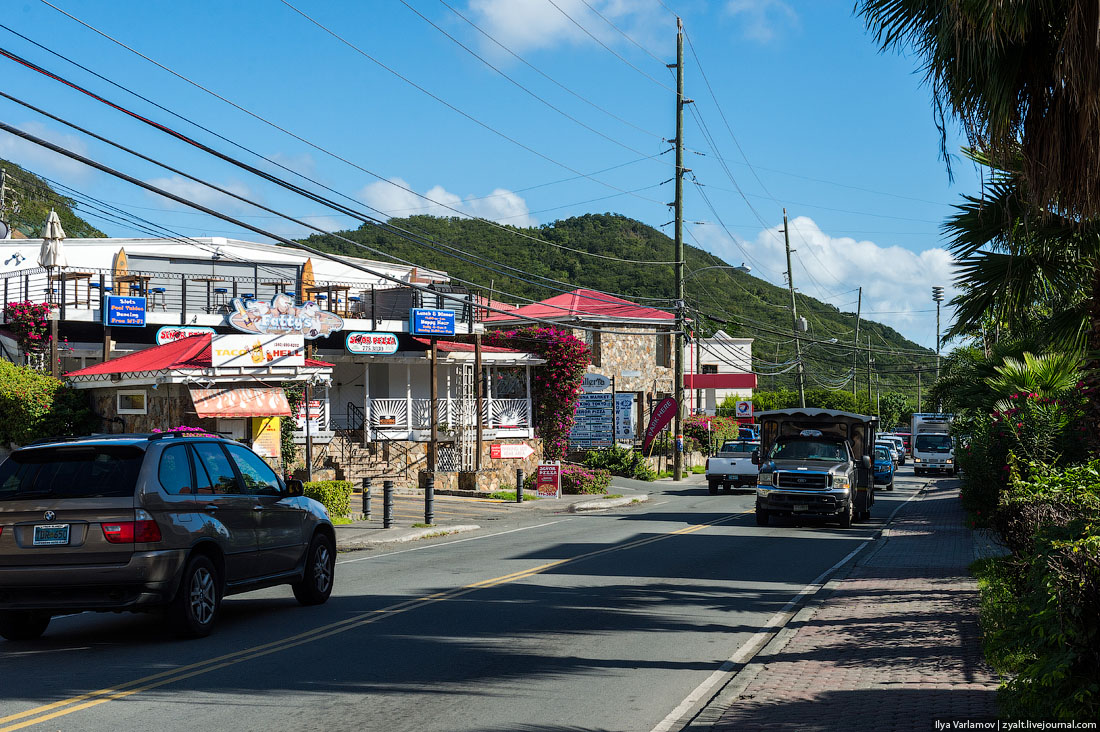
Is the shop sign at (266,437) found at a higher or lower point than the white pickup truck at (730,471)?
higher

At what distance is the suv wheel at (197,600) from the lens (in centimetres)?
938

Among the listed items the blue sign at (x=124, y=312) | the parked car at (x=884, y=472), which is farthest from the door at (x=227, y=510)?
the parked car at (x=884, y=472)

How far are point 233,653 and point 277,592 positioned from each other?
438cm

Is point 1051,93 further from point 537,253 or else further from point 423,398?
point 537,253

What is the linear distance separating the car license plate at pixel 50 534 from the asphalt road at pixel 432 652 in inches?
39.0

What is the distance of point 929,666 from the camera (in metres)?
8.20

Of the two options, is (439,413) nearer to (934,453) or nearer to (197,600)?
(934,453)

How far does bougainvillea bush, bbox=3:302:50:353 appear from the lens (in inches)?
1172

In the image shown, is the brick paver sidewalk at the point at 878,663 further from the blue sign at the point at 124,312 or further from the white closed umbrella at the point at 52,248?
the white closed umbrella at the point at 52,248

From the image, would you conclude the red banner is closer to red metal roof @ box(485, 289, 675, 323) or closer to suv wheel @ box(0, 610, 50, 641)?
red metal roof @ box(485, 289, 675, 323)

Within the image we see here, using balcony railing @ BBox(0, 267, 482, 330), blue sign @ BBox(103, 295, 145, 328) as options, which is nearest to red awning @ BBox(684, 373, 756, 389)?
balcony railing @ BBox(0, 267, 482, 330)

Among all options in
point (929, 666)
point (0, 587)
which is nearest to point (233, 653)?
point (0, 587)

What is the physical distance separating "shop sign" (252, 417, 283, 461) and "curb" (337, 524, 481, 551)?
12.2 feet

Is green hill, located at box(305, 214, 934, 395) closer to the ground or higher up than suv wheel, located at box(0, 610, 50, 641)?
higher up
